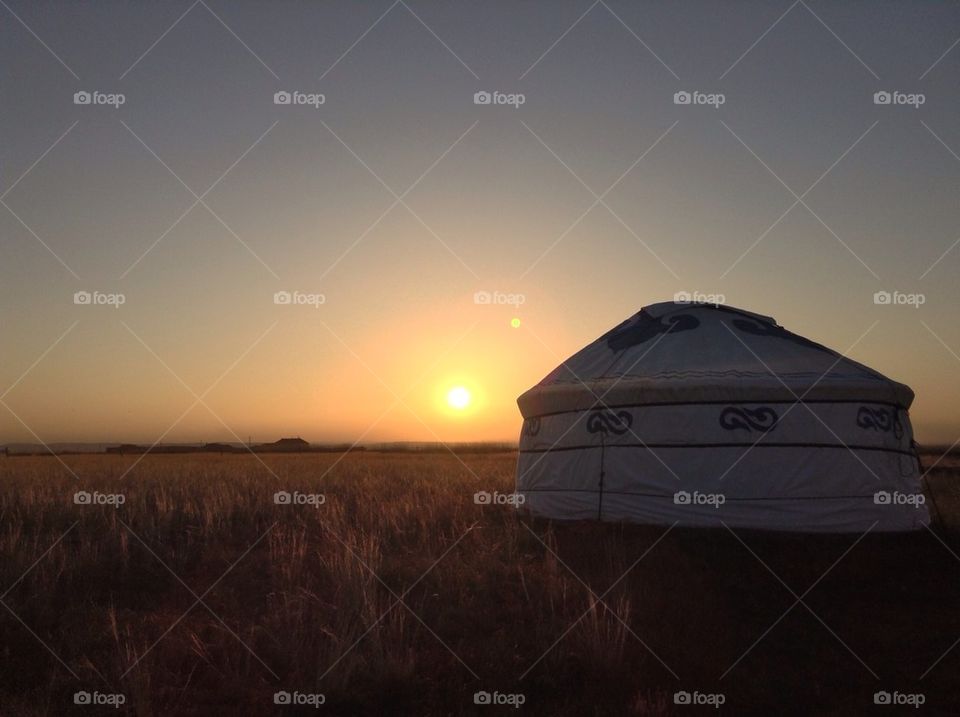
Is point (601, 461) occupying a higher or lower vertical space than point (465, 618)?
higher

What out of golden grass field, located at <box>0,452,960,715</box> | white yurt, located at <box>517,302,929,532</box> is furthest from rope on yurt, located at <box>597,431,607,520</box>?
golden grass field, located at <box>0,452,960,715</box>

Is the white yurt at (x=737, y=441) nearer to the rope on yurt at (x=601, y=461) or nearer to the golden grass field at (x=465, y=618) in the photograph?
the rope on yurt at (x=601, y=461)

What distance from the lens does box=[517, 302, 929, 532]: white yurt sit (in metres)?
7.98

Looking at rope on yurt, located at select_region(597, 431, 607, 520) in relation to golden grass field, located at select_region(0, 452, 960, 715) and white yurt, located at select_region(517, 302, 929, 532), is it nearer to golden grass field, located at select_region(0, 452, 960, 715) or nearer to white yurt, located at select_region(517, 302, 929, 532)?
white yurt, located at select_region(517, 302, 929, 532)

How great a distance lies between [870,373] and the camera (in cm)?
880

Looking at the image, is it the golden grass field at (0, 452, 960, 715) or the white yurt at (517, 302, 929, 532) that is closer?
the golden grass field at (0, 452, 960, 715)

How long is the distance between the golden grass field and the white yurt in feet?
1.26

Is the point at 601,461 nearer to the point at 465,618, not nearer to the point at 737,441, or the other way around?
the point at 737,441

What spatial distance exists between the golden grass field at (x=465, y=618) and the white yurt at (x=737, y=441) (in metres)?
0.38

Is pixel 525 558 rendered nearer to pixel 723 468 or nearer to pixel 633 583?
pixel 633 583

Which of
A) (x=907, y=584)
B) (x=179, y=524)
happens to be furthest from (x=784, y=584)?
(x=179, y=524)

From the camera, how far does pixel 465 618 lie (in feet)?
16.7

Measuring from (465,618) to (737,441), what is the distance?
3996 millimetres

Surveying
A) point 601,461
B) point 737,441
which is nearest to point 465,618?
point 601,461
